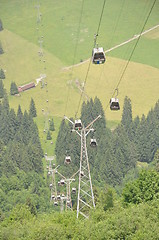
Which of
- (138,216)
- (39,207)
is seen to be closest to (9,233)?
(138,216)

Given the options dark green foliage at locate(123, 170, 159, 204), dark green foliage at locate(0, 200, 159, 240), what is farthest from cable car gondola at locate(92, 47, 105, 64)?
dark green foliage at locate(123, 170, 159, 204)

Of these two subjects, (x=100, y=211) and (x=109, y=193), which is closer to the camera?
(x=100, y=211)

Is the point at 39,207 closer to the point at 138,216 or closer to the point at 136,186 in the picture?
the point at 136,186

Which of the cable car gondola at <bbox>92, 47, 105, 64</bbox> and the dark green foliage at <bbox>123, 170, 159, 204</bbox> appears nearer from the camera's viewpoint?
the cable car gondola at <bbox>92, 47, 105, 64</bbox>

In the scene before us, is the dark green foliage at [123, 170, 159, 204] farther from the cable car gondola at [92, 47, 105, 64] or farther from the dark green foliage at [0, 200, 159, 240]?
the cable car gondola at [92, 47, 105, 64]

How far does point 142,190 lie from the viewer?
9506cm

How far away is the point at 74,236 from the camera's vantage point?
220 feet

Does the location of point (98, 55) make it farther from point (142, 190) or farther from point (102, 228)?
point (142, 190)

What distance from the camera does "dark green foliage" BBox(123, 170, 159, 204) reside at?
92.8 metres

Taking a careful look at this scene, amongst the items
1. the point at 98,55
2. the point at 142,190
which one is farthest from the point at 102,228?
the point at 142,190

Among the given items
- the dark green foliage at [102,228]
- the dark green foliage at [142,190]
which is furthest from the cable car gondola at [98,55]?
the dark green foliage at [142,190]

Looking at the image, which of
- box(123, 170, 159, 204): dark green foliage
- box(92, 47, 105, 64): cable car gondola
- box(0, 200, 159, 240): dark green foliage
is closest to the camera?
box(0, 200, 159, 240): dark green foliage

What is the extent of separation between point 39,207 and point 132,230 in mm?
92848

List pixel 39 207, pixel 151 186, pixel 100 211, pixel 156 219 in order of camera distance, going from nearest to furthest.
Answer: pixel 156 219 → pixel 100 211 → pixel 151 186 → pixel 39 207
